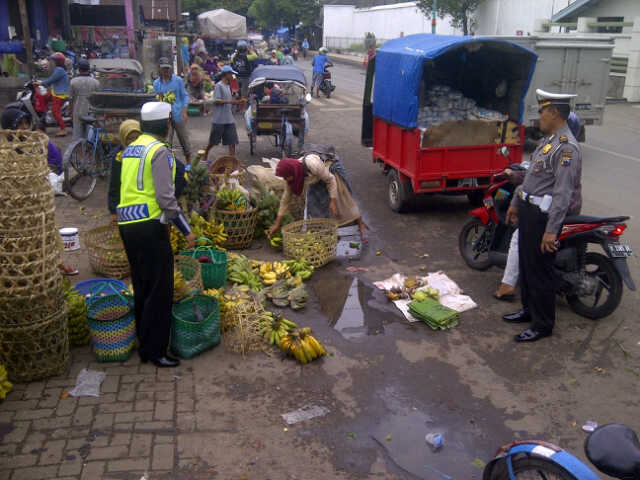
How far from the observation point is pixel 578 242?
564cm

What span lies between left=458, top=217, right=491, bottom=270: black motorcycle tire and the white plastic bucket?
4699mm

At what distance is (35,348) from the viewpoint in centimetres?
443

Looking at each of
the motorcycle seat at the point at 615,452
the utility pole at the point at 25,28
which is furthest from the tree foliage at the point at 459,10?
the motorcycle seat at the point at 615,452

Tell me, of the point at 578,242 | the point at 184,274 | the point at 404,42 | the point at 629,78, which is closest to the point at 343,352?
the point at 184,274

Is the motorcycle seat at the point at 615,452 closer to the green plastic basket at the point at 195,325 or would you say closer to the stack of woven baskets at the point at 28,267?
the green plastic basket at the point at 195,325

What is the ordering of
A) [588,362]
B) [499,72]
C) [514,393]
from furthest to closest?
[499,72] < [588,362] < [514,393]

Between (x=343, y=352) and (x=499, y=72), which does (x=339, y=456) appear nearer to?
(x=343, y=352)

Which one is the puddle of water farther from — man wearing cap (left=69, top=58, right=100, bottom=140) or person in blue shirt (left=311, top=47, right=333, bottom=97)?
person in blue shirt (left=311, top=47, right=333, bottom=97)

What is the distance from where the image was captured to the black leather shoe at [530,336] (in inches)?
212

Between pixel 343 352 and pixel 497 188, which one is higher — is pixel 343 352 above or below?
below

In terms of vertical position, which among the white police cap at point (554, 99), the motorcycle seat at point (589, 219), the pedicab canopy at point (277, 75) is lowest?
the motorcycle seat at point (589, 219)

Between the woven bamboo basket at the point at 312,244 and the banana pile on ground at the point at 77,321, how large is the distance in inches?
97.7

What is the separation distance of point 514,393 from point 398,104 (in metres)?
5.16

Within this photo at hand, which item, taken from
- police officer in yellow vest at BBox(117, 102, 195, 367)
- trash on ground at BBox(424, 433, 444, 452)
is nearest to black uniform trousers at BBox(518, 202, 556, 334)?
trash on ground at BBox(424, 433, 444, 452)
